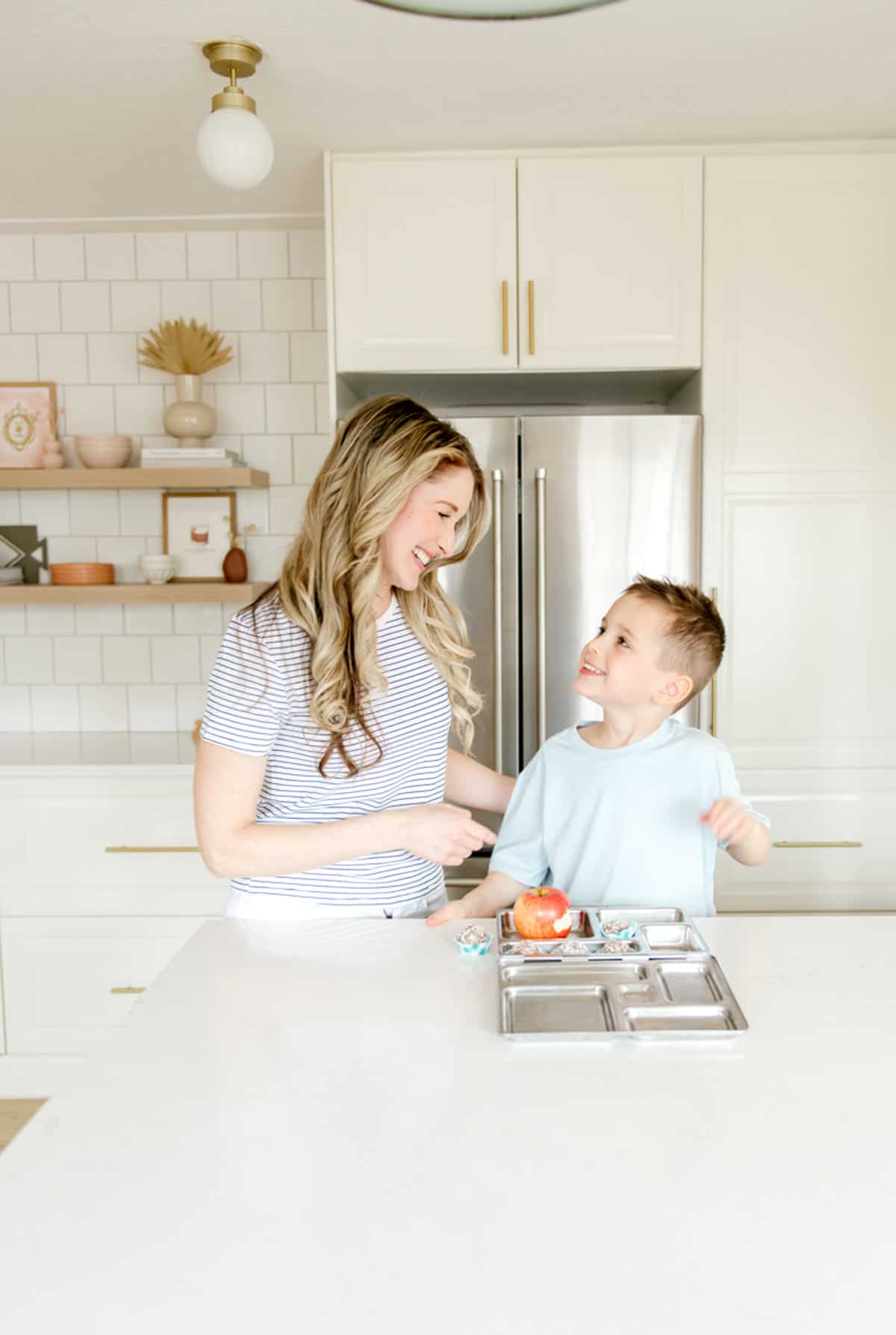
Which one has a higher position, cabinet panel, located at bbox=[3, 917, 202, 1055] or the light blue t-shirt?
the light blue t-shirt

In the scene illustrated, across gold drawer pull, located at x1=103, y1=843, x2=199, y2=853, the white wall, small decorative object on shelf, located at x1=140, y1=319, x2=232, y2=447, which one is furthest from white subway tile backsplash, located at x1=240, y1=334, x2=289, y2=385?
gold drawer pull, located at x1=103, y1=843, x2=199, y2=853

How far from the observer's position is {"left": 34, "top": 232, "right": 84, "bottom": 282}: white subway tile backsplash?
3373mm

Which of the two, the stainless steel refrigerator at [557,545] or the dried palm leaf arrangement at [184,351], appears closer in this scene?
the stainless steel refrigerator at [557,545]

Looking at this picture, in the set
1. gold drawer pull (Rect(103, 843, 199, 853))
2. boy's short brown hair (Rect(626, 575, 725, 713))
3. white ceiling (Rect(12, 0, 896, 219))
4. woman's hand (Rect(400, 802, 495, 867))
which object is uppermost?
white ceiling (Rect(12, 0, 896, 219))

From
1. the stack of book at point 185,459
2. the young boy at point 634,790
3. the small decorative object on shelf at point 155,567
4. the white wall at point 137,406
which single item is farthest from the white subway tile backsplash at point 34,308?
the young boy at point 634,790

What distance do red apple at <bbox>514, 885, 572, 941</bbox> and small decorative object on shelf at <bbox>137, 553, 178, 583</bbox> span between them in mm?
2146

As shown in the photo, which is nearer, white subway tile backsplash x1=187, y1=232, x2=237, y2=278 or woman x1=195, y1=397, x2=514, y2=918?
woman x1=195, y1=397, x2=514, y2=918

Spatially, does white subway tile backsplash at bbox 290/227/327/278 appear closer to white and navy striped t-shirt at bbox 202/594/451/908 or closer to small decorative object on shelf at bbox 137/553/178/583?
small decorative object on shelf at bbox 137/553/178/583

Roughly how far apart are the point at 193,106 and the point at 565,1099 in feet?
7.60

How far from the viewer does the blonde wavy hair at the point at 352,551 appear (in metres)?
1.59

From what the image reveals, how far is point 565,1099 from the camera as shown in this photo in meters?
1.04

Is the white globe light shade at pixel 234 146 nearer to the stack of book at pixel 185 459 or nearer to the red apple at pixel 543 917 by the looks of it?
the stack of book at pixel 185 459

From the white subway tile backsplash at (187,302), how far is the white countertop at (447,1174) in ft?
8.52

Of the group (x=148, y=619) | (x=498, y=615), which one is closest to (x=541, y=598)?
(x=498, y=615)
